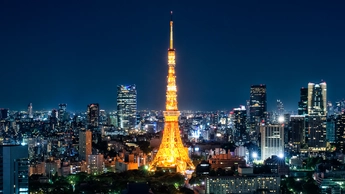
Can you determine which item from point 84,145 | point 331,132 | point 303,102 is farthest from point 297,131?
point 84,145

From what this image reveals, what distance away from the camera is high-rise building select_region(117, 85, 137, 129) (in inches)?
1603

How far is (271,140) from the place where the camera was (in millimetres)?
24312

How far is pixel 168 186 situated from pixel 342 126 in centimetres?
1783

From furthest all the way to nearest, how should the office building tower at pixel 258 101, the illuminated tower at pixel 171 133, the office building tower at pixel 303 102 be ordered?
the office building tower at pixel 258 101, the office building tower at pixel 303 102, the illuminated tower at pixel 171 133

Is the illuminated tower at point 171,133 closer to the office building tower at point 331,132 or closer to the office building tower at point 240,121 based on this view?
the office building tower at point 331,132

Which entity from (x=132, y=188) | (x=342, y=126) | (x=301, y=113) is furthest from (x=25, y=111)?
(x=132, y=188)

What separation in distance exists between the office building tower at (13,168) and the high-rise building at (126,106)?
100 ft

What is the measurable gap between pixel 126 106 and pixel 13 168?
3144 centimetres

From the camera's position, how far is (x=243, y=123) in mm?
34594

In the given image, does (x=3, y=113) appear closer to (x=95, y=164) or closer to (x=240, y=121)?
(x=95, y=164)

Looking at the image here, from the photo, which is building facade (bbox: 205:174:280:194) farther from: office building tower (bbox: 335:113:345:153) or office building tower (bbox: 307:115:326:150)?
office building tower (bbox: 335:113:345:153)

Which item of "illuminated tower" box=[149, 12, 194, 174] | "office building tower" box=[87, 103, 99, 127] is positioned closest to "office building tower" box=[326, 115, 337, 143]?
"illuminated tower" box=[149, 12, 194, 174]

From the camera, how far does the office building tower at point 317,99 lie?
106 ft

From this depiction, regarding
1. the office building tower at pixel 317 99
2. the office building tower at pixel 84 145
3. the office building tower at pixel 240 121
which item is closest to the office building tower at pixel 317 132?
the office building tower at pixel 317 99
